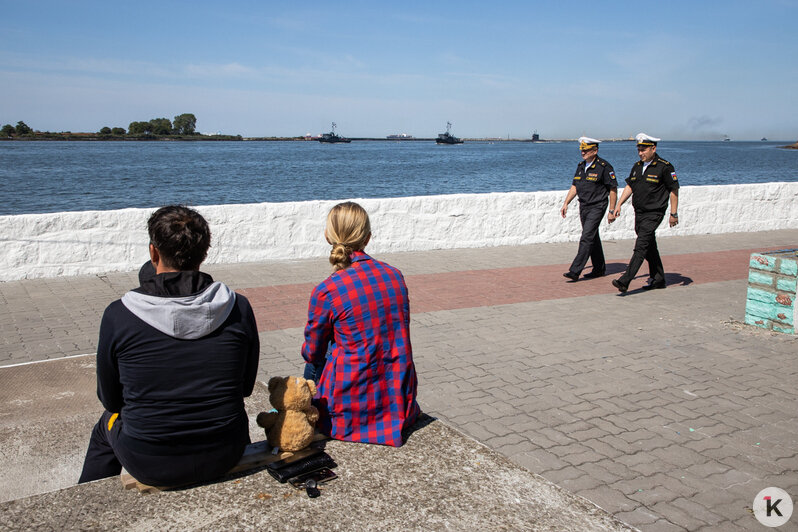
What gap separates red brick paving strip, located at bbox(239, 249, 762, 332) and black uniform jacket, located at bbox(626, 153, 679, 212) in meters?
1.13

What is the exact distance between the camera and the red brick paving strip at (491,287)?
23.7 ft

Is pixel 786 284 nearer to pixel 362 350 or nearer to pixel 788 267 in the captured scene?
pixel 788 267

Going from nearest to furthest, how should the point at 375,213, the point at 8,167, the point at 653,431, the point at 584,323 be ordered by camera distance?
the point at 653,431 < the point at 584,323 < the point at 375,213 < the point at 8,167

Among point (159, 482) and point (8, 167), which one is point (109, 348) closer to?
point (159, 482)

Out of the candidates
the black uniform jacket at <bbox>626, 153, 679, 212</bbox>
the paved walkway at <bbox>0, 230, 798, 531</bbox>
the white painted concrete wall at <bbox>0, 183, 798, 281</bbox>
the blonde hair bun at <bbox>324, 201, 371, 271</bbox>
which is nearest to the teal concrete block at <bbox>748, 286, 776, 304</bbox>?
the paved walkway at <bbox>0, 230, 798, 531</bbox>

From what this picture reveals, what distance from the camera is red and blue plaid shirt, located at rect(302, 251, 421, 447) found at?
3109 millimetres

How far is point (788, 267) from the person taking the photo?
240 inches

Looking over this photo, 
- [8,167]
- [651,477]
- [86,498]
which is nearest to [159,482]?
[86,498]

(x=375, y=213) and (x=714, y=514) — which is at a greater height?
(x=375, y=213)

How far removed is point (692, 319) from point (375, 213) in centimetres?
517

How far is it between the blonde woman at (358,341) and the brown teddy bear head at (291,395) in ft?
0.68

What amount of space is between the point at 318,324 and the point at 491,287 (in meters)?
5.39

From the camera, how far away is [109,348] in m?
2.50

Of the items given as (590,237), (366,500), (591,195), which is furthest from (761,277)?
(366,500)
